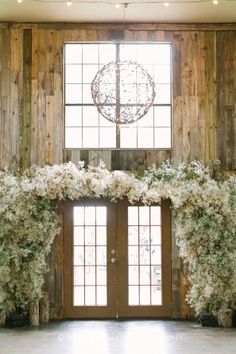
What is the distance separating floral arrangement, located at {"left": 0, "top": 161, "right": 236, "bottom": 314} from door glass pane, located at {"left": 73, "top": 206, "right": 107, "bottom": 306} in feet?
1.71

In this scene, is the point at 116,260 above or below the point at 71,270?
above

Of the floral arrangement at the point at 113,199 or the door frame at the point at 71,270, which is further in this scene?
the door frame at the point at 71,270

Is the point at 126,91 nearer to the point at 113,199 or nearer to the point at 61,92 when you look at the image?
the point at 61,92

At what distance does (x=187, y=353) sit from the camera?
739 cm

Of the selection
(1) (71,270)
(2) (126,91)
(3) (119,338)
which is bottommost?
(3) (119,338)

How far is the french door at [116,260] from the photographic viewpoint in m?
9.67

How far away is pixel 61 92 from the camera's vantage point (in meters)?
9.87

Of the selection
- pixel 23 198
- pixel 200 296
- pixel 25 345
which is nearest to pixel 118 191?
pixel 23 198

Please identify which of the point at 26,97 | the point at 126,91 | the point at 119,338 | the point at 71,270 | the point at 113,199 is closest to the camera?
the point at 119,338

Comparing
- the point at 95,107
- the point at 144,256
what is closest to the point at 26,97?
the point at 95,107

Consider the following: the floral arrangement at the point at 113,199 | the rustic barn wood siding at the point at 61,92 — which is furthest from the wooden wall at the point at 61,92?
the floral arrangement at the point at 113,199

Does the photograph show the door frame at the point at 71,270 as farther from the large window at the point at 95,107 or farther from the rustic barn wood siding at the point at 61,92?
the large window at the point at 95,107

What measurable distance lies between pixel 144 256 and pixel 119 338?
1830mm

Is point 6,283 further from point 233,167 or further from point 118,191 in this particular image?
point 233,167
